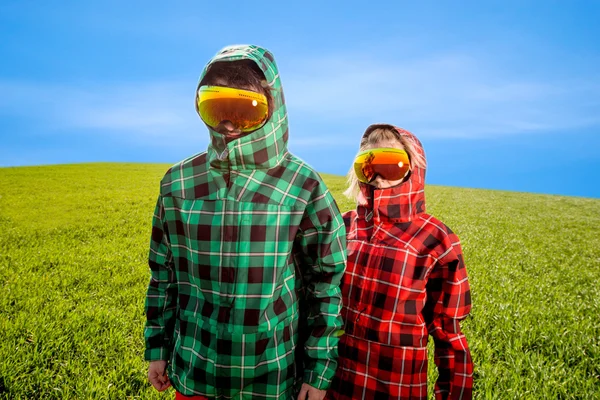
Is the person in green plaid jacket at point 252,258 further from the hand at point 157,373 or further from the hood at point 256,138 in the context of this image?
the hand at point 157,373

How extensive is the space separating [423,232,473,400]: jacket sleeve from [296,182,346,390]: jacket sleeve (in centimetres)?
74

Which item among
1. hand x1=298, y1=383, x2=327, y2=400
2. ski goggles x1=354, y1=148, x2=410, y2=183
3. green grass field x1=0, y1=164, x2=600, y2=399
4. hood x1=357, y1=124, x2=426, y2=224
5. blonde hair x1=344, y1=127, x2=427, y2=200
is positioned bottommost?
→ green grass field x1=0, y1=164, x2=600, y2=399

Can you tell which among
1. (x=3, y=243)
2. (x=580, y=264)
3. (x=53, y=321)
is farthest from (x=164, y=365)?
(x=580, y=264)

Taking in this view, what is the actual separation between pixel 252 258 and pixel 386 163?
1140 millimetres

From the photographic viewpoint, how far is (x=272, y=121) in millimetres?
1869

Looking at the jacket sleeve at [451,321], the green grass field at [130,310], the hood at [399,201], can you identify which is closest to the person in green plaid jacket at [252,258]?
the hood at [399,201]

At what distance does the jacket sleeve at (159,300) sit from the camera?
7.01 ft

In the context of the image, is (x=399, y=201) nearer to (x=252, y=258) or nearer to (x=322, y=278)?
(x=322, y=278)

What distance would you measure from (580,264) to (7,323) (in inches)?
551

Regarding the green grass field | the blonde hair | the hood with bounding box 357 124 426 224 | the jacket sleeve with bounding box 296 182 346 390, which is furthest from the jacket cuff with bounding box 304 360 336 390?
the green grass field

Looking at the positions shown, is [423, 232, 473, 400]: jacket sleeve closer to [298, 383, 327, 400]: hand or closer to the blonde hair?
the blonde hair

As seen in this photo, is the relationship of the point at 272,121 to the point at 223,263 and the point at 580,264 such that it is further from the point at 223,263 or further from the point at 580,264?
the point at 580,264

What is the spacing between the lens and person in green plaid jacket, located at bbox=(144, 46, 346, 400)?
1.78 meters

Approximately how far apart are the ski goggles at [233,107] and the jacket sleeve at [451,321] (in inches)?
53.4
